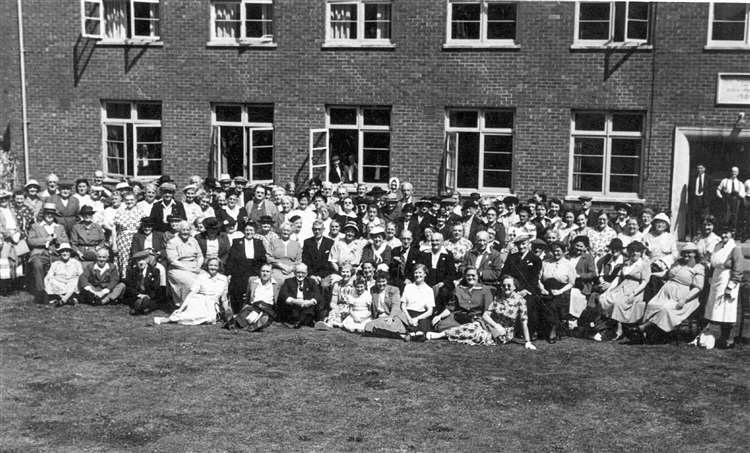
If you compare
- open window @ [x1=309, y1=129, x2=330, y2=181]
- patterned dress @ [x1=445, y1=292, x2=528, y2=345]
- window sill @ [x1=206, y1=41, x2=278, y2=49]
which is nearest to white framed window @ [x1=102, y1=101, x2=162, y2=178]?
window sill @ [x1=206, y1=41, x2=278, y2=49]

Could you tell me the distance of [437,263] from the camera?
12438 mm

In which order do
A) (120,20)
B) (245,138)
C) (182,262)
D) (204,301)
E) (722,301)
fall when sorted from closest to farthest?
(722,301) < (204,301) < (182,262) < (245,138) < (120,20)

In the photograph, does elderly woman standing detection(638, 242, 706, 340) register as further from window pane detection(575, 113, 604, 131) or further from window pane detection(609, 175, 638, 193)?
window pane detection(575, 113, 604, 131)

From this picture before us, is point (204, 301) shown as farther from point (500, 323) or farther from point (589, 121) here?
point (589, 121)

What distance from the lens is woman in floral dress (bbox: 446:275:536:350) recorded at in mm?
11383

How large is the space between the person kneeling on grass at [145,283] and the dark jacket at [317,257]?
6.85ft

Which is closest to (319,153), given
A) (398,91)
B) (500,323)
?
(398,91)

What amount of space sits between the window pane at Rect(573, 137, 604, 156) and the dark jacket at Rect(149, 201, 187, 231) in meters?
8.16

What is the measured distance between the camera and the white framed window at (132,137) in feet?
65.2

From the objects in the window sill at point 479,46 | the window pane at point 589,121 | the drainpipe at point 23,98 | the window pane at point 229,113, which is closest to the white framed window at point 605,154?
the window pane at point 589,121

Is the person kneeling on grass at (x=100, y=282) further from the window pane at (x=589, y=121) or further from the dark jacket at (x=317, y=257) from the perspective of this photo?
the window pane at (x=589, y=121)

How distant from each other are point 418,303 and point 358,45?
818cm

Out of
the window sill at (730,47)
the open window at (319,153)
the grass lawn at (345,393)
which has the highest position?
the window sill at (730,47)

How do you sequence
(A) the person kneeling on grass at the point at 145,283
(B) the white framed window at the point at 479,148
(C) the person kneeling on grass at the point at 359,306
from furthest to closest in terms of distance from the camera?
1. (B) the white framed window at the point at 479,148
2. (A) the person kneeling on grass at the point at 145,283
3. (C) the person kneeling on grass at the point at 359,306
